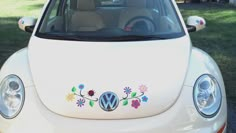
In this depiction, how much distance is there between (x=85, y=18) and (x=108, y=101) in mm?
1566

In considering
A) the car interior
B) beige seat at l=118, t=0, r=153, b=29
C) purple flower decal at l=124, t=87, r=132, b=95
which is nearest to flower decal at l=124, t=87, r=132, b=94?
purple flower decal at l=124, t=87, r=132, b=95

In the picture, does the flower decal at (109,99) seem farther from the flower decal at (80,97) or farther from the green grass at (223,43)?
the green grass at (223,43)

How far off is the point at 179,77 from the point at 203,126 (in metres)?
0.42

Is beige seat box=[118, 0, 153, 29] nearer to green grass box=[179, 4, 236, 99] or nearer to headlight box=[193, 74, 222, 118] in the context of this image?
headlight box=[193, 74, 222, 118]

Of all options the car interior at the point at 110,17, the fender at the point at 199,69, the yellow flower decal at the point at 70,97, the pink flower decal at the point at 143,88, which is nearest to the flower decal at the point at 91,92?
the yellow flower decal at the point at 70,97

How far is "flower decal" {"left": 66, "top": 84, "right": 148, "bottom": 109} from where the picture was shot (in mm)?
3145

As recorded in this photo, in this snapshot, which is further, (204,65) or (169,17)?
(169,17)

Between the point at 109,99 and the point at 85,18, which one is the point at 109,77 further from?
the point at 85,18

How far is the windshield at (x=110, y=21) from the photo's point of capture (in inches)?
159

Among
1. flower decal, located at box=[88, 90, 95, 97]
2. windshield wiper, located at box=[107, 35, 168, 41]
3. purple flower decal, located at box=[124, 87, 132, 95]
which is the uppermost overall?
purple flower decal, located at box=[124, 87, 132, 95]

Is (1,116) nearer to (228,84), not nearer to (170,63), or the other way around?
(170,63)

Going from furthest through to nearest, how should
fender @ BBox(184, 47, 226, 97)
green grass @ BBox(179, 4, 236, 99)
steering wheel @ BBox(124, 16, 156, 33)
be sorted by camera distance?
green grass @ BBox(179, 4, 236, 99) < steering wheel @ BBox(124, 16, 156, 33) < fender @ BBox(184, 47, 226, 97)

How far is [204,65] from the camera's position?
3641 millimetres

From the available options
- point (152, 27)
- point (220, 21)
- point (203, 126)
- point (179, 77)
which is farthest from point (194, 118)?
point (220, 21)
